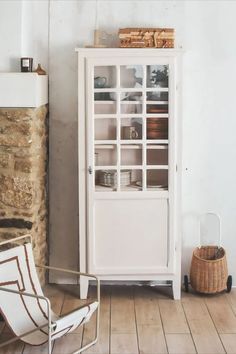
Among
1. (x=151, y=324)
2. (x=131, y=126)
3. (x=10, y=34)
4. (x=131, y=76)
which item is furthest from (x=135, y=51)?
(x=151, y=324)

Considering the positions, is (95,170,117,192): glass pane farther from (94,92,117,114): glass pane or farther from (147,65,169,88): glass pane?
(147,65,169,88): glass pane

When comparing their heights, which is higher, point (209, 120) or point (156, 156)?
point (209, 120)

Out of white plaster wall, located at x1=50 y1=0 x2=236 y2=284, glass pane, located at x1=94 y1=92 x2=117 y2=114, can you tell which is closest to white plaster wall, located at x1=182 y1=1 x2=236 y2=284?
white plaster wall, located at x1=50 y1=0 x2=236 y2=284

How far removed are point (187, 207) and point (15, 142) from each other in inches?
58.5

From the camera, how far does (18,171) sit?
171 inches

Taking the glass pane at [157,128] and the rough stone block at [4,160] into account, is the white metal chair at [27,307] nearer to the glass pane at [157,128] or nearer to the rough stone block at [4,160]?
the rough stone block at [4,160]

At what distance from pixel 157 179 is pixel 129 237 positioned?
0.47m

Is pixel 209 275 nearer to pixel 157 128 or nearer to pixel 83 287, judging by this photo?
pixel 83 287

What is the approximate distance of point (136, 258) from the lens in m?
4.67

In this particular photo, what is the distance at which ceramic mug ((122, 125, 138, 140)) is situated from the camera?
4617mm

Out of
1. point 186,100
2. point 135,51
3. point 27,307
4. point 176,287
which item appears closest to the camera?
point 27,307

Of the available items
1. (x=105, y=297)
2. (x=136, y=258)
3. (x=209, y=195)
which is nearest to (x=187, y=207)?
(x=209, y=195)

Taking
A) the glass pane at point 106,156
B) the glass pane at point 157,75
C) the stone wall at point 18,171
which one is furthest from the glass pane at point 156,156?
the stone wall at point 18,171

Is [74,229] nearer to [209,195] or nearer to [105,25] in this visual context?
[209,195]
